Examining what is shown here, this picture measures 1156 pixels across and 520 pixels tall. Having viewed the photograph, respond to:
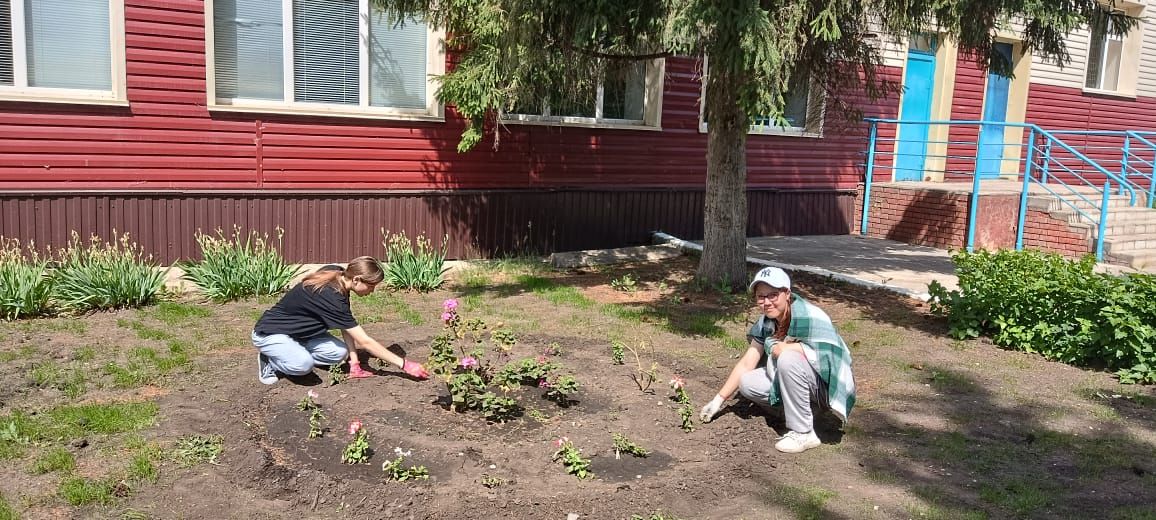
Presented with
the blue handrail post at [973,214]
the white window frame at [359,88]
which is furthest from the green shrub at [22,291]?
the blue handrail post at [973,214]

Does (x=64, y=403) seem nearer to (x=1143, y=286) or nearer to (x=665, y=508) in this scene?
(x=665, y=508)

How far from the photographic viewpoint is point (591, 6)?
23.5 ft

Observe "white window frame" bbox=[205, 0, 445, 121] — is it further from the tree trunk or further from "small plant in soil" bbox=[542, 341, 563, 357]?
"small plant in soil" bbox=[542, 341, 563, 357]

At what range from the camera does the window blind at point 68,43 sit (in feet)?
28.8

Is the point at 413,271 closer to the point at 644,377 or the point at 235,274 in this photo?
the point at 235,274

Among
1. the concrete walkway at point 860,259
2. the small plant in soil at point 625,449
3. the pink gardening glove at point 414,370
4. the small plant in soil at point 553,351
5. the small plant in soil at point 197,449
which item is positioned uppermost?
the concrete walkway at point 860,259

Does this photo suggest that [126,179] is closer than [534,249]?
Yes

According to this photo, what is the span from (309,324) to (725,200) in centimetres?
443

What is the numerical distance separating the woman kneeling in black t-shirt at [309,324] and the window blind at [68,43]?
191 inches

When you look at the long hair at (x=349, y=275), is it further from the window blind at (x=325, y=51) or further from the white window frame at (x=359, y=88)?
the window blind at (x=325, y=51)

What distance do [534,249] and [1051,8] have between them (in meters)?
6.40

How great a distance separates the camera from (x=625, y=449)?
4.76 metres

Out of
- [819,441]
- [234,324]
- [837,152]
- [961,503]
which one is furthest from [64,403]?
[837,152]

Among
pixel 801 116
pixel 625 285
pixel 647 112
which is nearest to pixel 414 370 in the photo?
pixel 625 285
